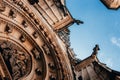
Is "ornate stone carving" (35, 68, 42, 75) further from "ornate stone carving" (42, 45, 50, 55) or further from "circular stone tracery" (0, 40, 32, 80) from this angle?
"ornate stone carving" (42, 45, 50, 55)

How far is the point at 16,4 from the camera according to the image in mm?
9773

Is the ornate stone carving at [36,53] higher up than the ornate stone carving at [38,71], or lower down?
higher up

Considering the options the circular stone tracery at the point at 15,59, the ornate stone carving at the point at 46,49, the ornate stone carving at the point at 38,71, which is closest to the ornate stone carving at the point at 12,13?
the circular stone tracery at the point at 15,59

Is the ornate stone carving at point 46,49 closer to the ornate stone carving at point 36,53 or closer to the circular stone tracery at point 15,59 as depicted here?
the ornate stone carving at point 36,53

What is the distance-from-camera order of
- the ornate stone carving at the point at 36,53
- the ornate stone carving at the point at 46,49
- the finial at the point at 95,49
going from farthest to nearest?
1. the finial at the point at 95,49
2. the ornate stone carving at the point at 46,49
3. the ornate stone carving at the point at 36,53

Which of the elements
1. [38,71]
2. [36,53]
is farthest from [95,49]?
[38,71]

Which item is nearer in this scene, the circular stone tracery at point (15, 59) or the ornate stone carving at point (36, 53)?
the circular stone tracery at point (15, 59)

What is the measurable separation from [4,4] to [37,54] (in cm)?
231

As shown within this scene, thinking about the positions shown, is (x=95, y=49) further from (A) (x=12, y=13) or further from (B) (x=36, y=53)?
(A) (x=12, y=13)

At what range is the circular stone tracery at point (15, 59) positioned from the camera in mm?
8641

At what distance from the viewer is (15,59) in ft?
29.8

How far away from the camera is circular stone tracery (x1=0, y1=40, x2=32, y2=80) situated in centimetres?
864

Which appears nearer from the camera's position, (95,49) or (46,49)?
(46,49)

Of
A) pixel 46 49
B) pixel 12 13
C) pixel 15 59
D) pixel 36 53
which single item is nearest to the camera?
pixel 15 59
